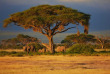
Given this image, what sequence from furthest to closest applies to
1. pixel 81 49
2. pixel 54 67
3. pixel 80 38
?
pixel 80 38
pixel 81 49
pixel 54 67

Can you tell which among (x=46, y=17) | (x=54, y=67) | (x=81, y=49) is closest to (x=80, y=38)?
(x=81, y=49)

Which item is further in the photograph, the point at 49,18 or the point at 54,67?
the point at 49,18

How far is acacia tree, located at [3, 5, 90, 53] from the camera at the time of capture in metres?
27.6

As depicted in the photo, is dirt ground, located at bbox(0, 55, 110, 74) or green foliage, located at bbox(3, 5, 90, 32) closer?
dirt ground, located at bbox(0, 55, 110, 74)

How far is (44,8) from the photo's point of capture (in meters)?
29.1

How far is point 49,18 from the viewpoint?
27469 mm

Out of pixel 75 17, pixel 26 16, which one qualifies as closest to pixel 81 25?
pixel 75 17

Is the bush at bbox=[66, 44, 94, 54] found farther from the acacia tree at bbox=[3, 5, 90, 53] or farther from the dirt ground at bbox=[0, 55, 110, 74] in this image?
the dirt ground at bbox=[0, 55, 110, 74]

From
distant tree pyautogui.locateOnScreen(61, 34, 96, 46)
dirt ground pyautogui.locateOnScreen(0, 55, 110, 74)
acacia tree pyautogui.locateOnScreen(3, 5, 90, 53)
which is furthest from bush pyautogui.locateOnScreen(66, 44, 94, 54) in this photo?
distant tree pyautogui.locateOnScreen(61, 34, 96, 46)

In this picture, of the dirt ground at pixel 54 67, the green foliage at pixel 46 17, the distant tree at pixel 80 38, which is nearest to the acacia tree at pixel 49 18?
the green foliage at pixel 46 17

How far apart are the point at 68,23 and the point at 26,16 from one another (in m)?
5.81

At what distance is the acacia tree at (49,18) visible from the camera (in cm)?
2761

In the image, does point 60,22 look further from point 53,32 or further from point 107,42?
point 107,42

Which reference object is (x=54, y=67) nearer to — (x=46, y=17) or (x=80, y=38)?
(x=46, y=17)
